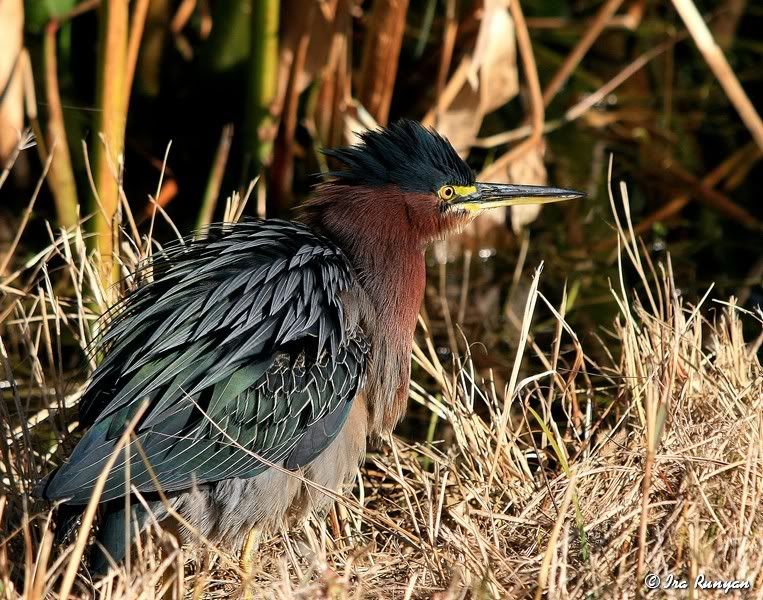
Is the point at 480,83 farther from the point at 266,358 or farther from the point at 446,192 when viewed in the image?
Answer: the point at 266,358

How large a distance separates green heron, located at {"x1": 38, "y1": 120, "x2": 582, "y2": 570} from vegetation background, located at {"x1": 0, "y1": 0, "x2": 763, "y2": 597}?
18cm

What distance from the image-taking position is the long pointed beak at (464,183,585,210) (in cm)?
410

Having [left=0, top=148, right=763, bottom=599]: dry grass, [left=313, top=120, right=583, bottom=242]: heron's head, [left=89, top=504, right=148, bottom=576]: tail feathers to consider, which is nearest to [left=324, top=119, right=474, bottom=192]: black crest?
[left=313, top=120, right=583, bottom=242]: heron's head

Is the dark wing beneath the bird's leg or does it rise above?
above

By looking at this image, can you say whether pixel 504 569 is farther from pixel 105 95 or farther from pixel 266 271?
pixel 105 95

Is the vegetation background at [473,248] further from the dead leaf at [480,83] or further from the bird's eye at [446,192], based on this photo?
the bird's eye at [446,192]

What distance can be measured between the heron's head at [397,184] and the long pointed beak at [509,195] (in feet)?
0.27

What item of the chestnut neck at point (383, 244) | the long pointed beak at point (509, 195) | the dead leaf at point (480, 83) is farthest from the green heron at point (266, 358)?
the dead leaf at point (480, 83)

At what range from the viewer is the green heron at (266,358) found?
3.30 meters

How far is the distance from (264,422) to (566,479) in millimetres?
942

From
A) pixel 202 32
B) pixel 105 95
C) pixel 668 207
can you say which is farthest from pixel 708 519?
pixel 202 32

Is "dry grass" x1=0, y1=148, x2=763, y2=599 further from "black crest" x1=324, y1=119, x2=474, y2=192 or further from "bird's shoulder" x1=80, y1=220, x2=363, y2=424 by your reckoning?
"black crest" x1=324, y1=119, x2=474, y2=192

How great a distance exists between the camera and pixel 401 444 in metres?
4.23

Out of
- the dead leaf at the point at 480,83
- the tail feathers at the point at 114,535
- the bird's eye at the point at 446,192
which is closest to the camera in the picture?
the tail feathers at the point at 114,535
